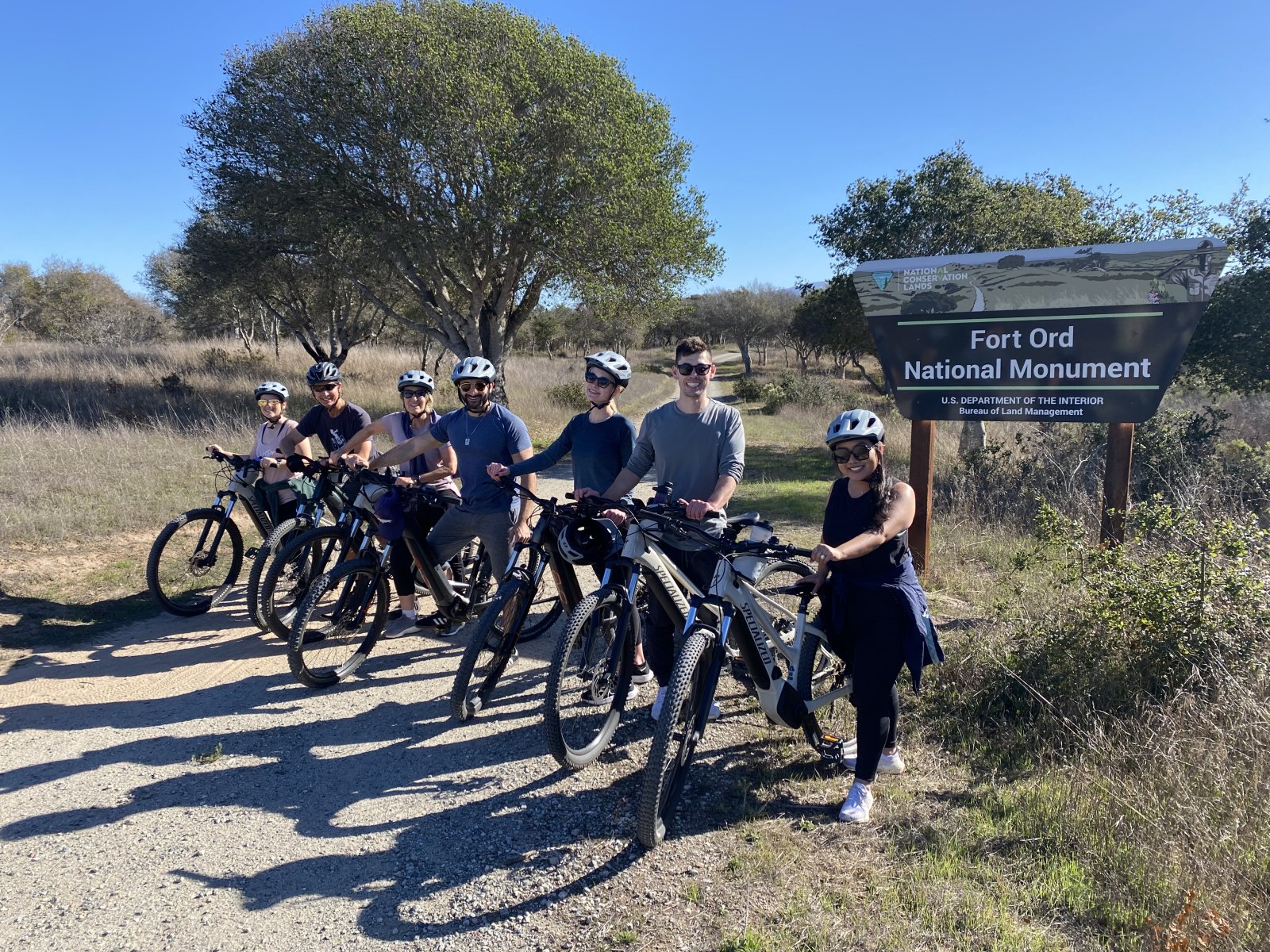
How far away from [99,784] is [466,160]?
1446 centimetres

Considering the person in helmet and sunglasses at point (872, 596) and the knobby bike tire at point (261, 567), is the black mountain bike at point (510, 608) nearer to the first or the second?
the person in helmet and sunglasses at point (872, 596)

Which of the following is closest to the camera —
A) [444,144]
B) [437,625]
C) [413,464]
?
[437,625]

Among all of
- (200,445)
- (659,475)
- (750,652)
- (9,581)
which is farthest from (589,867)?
(200,445)

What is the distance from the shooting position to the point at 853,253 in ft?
53.0

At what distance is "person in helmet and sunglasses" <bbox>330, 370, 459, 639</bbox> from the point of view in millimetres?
5270

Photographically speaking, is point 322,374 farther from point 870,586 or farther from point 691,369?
point 870,586

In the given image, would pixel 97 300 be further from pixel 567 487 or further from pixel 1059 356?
pixel 1059 356

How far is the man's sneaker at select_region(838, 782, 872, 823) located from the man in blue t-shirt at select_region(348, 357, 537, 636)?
239cm

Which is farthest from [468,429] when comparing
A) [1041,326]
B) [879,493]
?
[1041,326]

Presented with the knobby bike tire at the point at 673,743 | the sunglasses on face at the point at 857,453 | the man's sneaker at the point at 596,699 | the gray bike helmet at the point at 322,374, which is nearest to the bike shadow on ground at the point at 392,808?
the knobby bike tire at the point at 673,743

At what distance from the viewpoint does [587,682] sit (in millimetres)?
3693

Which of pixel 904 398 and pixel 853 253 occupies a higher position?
pixel 853 253

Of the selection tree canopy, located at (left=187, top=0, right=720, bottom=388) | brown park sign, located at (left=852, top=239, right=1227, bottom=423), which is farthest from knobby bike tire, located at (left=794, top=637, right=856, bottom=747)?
tree canopy, located at (left=187, top=0, right=720, bottom=388)

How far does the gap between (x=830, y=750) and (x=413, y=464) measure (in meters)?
3.52
